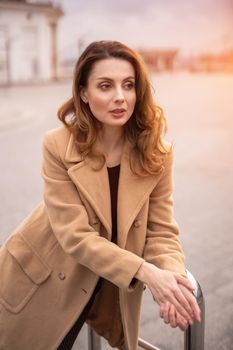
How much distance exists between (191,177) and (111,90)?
238cm

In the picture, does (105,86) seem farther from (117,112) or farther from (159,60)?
(159,60)

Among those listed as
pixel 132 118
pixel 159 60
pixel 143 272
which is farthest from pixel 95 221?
pixel 159 60

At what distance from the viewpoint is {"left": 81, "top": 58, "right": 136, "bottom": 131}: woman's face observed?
0.88 metres

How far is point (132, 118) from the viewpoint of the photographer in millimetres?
980

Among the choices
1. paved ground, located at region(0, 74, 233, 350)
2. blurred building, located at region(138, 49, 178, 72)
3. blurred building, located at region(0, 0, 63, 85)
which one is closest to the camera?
paved ground, located at region(0, 74, 233, 350)

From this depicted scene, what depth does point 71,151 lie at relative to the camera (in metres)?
0.91

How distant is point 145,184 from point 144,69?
0.26m

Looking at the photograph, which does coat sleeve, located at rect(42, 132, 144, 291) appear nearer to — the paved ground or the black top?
the black top

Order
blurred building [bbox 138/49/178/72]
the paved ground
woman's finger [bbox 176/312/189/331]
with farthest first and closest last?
blurred building [bbox 138/49/178/72] < the paved ground < woman's finger [bbox 176/312/189/331]

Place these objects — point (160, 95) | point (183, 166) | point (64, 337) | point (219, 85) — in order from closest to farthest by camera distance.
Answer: point (64, 337) → point (183, 166) → point (219, 85) → point (160, 95)

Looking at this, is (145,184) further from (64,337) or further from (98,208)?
(64,337)

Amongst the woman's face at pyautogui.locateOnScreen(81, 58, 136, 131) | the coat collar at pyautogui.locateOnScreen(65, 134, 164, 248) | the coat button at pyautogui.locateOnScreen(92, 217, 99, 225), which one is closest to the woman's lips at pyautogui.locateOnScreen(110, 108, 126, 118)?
the woman's face at pyautogui.locateOnScreen(81, 58, 136, 131)

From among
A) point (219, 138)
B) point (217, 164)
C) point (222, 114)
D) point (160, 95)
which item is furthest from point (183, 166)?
point (160, 95)

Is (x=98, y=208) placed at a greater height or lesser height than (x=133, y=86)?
lesser
